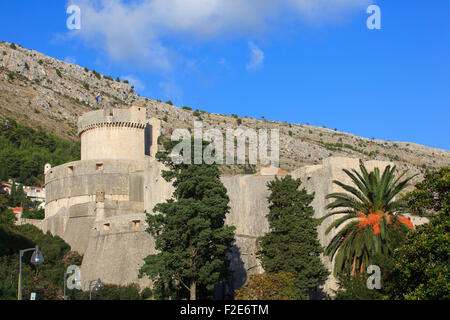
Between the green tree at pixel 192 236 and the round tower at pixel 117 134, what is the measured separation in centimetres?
1683

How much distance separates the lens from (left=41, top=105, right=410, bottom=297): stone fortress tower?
3809 cm

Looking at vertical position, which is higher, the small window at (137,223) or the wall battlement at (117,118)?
the wall battlement at (117,118)

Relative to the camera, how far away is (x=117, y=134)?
48.8 metres

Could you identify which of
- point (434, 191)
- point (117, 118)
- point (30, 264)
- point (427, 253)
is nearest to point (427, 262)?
point (427, 253)

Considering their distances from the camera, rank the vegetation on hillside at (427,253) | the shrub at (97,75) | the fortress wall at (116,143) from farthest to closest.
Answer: the shrub at (97,75), the fortress wall at (116,143), the vegetation on hillside at (427,253)

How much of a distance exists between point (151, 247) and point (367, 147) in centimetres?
7225

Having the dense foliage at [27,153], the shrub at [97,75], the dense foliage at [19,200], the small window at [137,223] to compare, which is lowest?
the small window at [137,223]

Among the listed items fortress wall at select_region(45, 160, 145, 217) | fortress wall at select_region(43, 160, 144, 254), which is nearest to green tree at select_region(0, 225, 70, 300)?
fortress wall at select_region(43, 160, 144, 254)

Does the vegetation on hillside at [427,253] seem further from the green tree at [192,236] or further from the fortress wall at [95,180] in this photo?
the fortress wall at [95,180]

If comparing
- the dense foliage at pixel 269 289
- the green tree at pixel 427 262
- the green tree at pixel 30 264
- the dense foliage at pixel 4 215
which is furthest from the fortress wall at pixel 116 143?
the green tree at pixel 427 262

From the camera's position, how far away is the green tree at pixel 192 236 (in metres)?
30.1

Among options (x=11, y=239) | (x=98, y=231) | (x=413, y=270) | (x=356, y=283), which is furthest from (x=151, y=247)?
(x=413, y=270)

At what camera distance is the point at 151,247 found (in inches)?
1575
